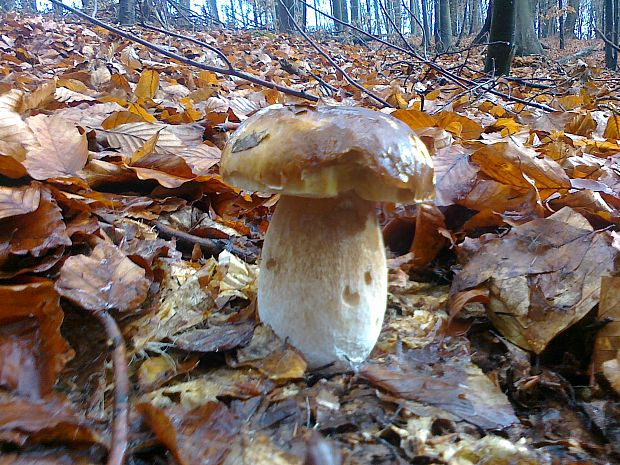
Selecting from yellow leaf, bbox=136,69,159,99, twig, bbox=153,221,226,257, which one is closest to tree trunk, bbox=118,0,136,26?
yellow leaf, bbox=136,69,159,99

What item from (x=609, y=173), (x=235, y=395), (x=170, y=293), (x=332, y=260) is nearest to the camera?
(x=235, y=395)

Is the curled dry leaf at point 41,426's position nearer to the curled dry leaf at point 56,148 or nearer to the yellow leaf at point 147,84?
the curled dry leaf at point 56,148

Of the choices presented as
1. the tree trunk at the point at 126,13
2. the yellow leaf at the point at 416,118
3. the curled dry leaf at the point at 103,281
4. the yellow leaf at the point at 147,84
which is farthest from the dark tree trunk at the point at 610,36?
Answer: the curled dry leaf at the point at 103,281

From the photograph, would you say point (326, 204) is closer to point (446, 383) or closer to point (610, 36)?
point (446, 383)

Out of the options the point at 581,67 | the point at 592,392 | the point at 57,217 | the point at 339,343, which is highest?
the point at 581,67

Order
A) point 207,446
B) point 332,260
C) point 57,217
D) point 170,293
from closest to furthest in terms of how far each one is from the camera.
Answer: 1. point 207,446
2. point 332,260
3. point 57,217
4. point 170,293

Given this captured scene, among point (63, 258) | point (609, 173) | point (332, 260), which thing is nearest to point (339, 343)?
point (332, 260)

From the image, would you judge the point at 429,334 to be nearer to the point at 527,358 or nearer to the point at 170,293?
the point at 527,358
